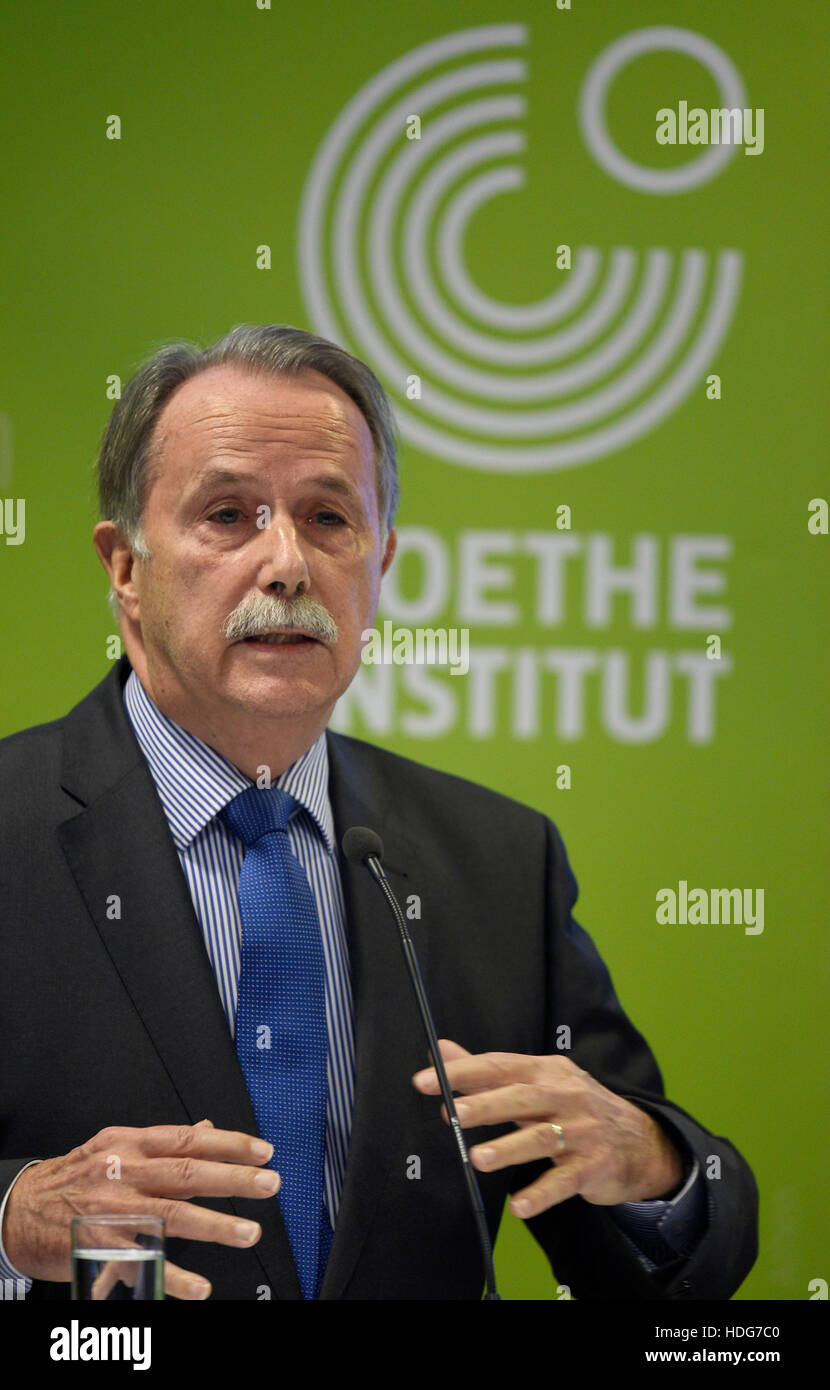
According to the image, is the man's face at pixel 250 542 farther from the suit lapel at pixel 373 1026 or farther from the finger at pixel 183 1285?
the finger at pixel 183 1285

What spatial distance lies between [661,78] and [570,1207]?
2463mm

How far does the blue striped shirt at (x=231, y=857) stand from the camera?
236 cm

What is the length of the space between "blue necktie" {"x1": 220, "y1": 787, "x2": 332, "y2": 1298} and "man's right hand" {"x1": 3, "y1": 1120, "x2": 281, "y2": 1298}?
356mm

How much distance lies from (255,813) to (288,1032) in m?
0.37

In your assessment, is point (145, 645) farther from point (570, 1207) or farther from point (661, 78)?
point (661, 78)

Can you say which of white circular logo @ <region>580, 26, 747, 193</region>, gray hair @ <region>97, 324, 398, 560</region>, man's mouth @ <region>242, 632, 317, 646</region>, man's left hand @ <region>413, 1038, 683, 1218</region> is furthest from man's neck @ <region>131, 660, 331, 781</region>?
white circular logo @ <region>580, 26, 747, 193</region>

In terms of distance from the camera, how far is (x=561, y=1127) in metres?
2.08

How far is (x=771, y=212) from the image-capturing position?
335cm

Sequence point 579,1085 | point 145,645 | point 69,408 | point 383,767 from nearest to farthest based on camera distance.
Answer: point 579,1085
point 145,645
point 383,767
point 69,408

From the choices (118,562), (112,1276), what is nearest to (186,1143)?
(112,1276)

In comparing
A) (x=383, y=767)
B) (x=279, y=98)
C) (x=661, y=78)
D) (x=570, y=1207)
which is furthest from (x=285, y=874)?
(x=661, y=78)

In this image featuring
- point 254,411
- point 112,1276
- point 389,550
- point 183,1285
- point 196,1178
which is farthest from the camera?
point 389,550

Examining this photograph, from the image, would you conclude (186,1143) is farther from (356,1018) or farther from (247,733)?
(247,733)

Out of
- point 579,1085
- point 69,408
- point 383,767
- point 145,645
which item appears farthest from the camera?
point 69,408
